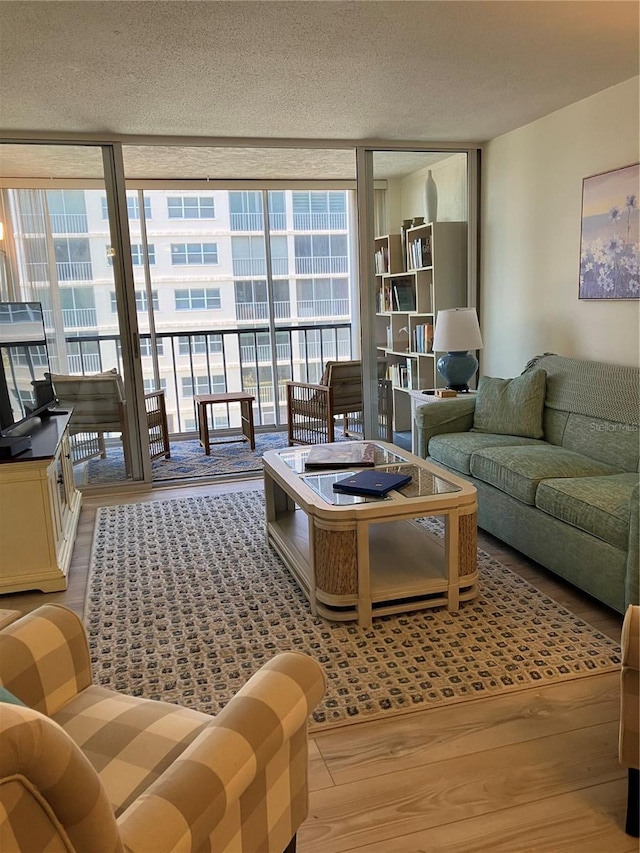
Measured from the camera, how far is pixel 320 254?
6.75 m

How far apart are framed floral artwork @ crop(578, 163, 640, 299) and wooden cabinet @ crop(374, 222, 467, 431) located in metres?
1.28

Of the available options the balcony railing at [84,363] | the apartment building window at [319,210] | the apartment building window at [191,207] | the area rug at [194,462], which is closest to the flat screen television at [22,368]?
the balcony railing at [84,363]

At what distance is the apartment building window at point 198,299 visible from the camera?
6508mm

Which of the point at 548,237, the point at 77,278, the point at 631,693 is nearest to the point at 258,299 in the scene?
the point at 77,278

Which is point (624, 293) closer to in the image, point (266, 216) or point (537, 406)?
point (537, 406)

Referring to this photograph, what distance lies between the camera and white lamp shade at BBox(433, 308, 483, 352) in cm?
433

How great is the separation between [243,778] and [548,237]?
3957mm

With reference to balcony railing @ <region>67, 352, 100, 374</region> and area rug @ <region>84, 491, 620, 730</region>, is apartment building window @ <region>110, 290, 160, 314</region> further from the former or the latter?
area rug @ <region>84, 491, 620, 730</region>

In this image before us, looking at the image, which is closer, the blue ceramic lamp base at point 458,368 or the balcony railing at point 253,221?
the blue ceramic lamp base at point 458,368

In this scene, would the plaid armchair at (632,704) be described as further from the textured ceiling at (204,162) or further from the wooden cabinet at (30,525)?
the textured ceiling at (204,162)

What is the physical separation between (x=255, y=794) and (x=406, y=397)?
13.3ft

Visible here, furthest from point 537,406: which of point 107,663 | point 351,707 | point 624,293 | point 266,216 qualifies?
point 266,216

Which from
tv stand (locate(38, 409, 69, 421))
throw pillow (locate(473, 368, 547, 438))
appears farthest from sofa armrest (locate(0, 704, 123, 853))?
tv stand (locate(38, 409, 69, 421))

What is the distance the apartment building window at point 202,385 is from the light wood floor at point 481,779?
5190 millimetres
